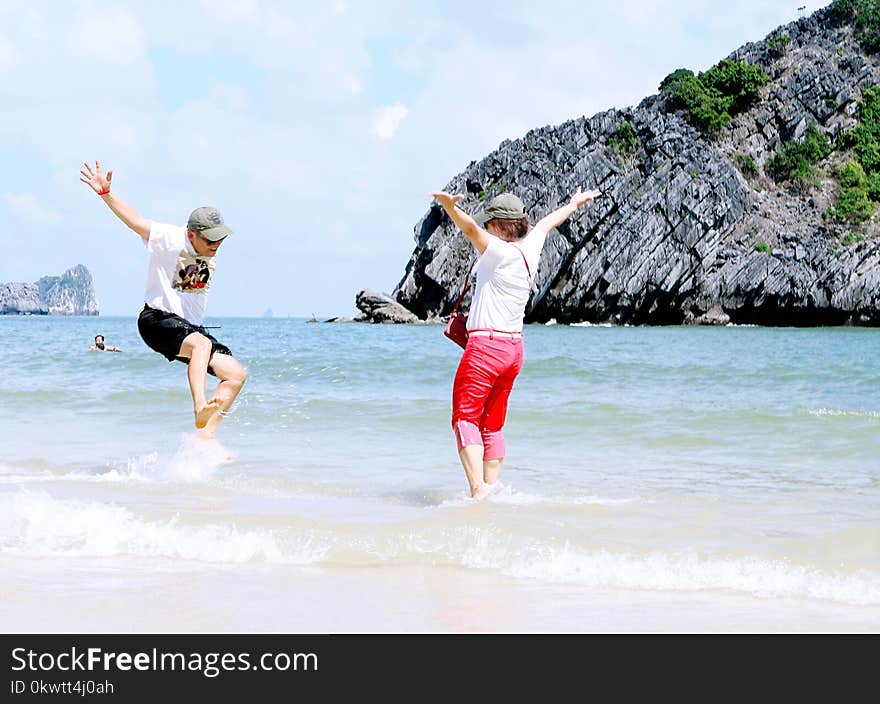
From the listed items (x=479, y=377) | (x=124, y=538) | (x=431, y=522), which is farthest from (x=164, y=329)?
(x=431, y=522)

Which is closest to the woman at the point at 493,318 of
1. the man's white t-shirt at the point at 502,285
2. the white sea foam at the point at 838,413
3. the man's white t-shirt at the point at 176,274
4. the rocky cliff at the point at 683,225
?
the man's white t-shirt at the point at 502,285

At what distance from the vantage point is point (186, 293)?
273 inches

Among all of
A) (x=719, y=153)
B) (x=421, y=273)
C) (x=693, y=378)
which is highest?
(x=719, y=153)

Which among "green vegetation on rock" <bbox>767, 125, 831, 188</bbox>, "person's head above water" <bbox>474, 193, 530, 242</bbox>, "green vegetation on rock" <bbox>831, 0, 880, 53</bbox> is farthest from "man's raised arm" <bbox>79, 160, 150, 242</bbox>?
"green vegetation on rock" <bbox>831, 0, 880, 53</bbox>

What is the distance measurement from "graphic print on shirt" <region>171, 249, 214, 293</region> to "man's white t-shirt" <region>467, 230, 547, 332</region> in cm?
211

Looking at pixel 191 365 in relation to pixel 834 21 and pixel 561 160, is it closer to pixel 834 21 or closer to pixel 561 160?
pixel 561 160

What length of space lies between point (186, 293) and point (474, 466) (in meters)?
2.59

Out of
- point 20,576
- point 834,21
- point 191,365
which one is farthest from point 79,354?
point 834,21

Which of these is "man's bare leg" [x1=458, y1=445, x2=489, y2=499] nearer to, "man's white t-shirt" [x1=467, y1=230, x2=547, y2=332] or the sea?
the sea

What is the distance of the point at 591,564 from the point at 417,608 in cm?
108

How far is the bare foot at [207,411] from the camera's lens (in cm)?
672

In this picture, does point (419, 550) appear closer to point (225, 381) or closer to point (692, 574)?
point (692, 574)

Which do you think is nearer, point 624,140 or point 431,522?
point 431,522
